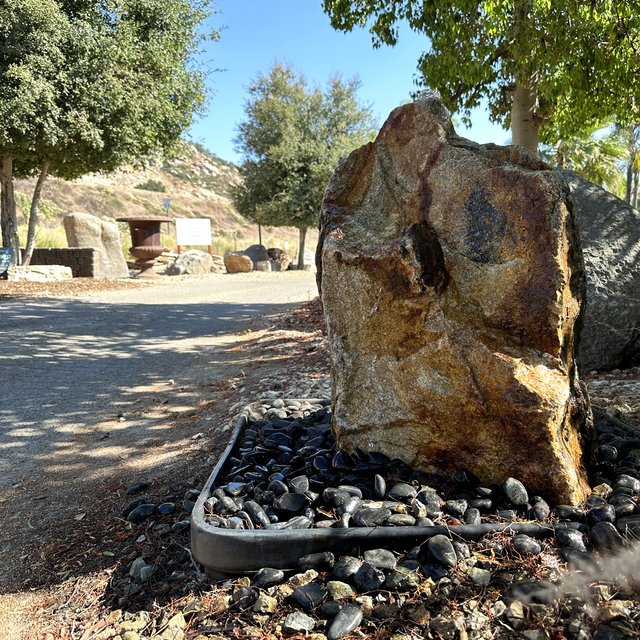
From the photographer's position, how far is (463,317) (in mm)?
2545

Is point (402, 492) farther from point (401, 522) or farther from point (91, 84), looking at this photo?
point (91, 84)

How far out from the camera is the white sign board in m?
22.4

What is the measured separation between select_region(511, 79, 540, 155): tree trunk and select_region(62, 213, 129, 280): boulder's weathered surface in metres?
13.9

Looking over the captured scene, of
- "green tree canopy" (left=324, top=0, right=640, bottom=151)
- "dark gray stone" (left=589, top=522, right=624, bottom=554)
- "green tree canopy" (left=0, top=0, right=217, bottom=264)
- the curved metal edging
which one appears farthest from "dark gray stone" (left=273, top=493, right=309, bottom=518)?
"green tree canopy" (left=0, top=0, right=217, bottom=264)

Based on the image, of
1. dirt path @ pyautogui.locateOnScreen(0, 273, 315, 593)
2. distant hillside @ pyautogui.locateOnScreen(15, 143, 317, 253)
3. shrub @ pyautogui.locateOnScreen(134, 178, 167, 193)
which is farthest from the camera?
shrub @ pyautogui.locateOnScreen(134, 178, 167, 193)

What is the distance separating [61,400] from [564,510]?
14.5 ft

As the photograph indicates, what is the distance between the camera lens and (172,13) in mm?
14625

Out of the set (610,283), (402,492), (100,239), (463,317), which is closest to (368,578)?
(402,492)

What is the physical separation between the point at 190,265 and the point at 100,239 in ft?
10.4

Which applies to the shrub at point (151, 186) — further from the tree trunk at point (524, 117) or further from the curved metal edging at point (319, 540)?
the curved metal edging at point (319, 540)

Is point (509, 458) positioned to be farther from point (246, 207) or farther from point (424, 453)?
point (246, 207)

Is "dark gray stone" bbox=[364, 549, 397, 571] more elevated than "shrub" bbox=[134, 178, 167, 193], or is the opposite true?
"shrub" bbox=[134, 178, 167, 193]

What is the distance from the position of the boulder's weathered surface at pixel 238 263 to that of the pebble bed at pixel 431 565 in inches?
749

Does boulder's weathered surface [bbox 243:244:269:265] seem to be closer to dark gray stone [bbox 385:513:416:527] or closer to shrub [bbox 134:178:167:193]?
dark gray stone [bbox 385:513:416:527]
